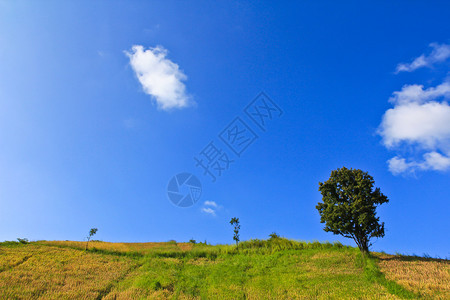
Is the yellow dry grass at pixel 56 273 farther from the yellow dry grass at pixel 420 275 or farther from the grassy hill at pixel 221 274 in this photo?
the yellow dry grass at pixel 420 275

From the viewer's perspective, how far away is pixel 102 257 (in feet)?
105

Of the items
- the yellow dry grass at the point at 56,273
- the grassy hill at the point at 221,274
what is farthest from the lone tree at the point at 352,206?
the yellow dry grass at the point at 56,273

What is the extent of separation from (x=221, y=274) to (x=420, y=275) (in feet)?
54.3

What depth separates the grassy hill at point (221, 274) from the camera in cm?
1839

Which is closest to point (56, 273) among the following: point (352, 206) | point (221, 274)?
point (221, 274)

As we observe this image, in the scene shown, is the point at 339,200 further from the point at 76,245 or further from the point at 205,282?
the point at 76,245

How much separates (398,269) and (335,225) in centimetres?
647

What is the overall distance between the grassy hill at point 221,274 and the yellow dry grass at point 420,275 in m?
0.05

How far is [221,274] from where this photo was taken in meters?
24.7

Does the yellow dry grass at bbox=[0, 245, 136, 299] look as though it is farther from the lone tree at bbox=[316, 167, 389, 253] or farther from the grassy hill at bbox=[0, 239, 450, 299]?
the lone tree at bbox=[316, 167, 389, 253]

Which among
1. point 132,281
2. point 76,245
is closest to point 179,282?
point 132,281

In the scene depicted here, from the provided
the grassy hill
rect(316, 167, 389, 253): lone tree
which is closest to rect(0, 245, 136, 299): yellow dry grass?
the grassy hill

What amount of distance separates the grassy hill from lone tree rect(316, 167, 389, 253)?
271 centimetres

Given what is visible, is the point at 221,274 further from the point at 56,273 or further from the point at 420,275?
the point at 420,275
